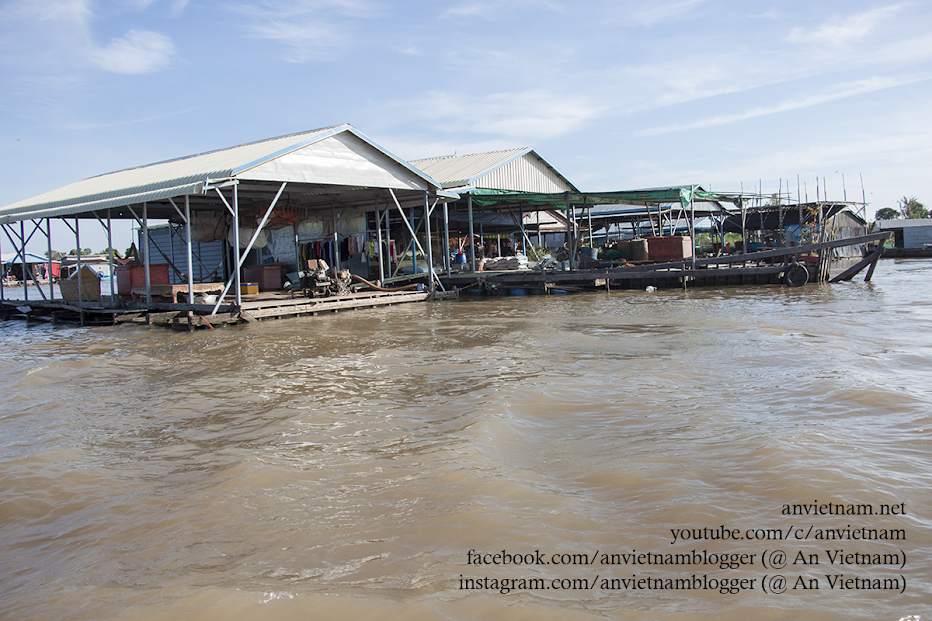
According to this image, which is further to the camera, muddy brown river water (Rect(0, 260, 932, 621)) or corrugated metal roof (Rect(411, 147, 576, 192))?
corrugated metal roof (Rect(411, 147, 576, 192))

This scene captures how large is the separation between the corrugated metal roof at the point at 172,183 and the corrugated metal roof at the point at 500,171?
4202 mm

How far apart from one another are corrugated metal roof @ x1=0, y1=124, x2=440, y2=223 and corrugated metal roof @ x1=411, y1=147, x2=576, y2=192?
165 inches

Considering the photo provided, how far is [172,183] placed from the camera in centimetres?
1420

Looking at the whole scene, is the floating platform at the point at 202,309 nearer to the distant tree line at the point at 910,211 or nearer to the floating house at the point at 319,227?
A: the floating house at the point at 319,227

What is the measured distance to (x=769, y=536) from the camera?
126 inches

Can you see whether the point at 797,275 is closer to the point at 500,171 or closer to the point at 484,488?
the point at 500,171

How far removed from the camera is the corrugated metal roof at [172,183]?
45.2ft

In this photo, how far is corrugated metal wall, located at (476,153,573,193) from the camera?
23.2 meters

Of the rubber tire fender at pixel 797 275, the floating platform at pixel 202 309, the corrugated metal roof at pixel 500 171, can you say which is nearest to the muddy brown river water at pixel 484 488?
the floating platform at pixel 202 309

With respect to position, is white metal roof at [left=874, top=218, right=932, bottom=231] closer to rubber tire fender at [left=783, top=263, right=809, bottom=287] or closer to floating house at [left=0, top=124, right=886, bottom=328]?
floating house at [left=0, top=124, right=886, bottom=328]

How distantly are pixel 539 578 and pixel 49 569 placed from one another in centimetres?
252

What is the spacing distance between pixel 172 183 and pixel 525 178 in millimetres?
14488

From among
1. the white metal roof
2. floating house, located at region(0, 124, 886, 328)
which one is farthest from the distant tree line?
floating house, located at region(0, 124, 886, 328)

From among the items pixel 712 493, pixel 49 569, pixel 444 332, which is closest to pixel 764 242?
pixel 444 332
